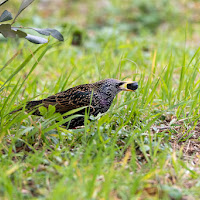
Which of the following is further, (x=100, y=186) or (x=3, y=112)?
(x=3, y=112)

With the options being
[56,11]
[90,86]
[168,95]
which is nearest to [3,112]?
[90,86]

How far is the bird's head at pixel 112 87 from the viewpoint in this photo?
3.81m

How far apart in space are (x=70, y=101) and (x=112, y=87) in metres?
0.47

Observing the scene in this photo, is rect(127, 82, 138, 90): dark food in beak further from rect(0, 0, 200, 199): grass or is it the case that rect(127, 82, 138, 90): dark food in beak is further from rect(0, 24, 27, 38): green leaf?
rect(0, 24, 27, 38): green leaf

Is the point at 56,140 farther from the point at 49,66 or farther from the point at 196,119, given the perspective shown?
the point at 49,66

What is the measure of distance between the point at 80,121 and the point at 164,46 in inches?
154

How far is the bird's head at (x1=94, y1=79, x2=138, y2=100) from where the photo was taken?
3.81 m

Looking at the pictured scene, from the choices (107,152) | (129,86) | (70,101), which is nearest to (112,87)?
(129,86)

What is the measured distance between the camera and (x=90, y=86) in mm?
3887

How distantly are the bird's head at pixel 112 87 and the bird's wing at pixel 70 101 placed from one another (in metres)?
0.17

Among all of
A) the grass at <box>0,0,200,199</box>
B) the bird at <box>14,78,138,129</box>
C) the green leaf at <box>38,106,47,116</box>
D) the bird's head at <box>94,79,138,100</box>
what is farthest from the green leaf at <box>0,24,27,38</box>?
the bird's head at <box>94,79,138,100</box>

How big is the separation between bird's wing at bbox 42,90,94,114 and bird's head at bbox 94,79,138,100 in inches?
6.8

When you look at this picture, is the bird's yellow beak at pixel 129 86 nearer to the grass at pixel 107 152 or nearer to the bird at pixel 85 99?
the bird at pixel 85 99

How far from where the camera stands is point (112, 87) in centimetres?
385
